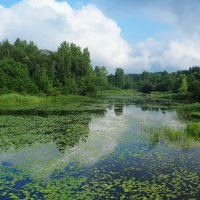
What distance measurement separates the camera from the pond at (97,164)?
43.7 ft

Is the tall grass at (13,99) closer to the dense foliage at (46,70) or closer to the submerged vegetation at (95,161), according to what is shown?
the dense foliage at (46,70)

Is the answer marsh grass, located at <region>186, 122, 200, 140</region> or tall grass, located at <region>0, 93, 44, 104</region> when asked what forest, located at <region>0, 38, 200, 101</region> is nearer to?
tall grass, located at <region>0, 93, 44, 104</region>

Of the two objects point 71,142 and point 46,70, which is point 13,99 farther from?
point 71,142

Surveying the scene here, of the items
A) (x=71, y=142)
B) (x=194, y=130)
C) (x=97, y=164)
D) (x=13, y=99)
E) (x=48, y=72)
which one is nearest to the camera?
(x=97, y=164)

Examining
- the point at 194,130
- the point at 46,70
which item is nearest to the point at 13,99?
the point at 46,70

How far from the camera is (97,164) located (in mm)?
17594

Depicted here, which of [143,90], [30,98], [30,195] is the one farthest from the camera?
[143,90]

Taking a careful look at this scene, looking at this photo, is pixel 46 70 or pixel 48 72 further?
pixel 48 72

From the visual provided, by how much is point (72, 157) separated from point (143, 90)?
160m

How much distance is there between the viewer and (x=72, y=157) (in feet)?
62.3

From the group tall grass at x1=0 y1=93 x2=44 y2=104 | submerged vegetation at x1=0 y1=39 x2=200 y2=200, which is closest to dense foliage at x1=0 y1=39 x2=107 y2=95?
tall grass at x1=0 y1=93 x2=44 y2=104

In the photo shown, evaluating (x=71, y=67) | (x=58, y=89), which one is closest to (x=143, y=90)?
(x=71, y=67)

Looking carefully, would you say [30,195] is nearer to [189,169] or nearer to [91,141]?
[189,169]

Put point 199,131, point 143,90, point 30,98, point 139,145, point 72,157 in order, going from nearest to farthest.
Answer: point 72,157
point 139,145
point 199,131
point 30,98
point 143,90
